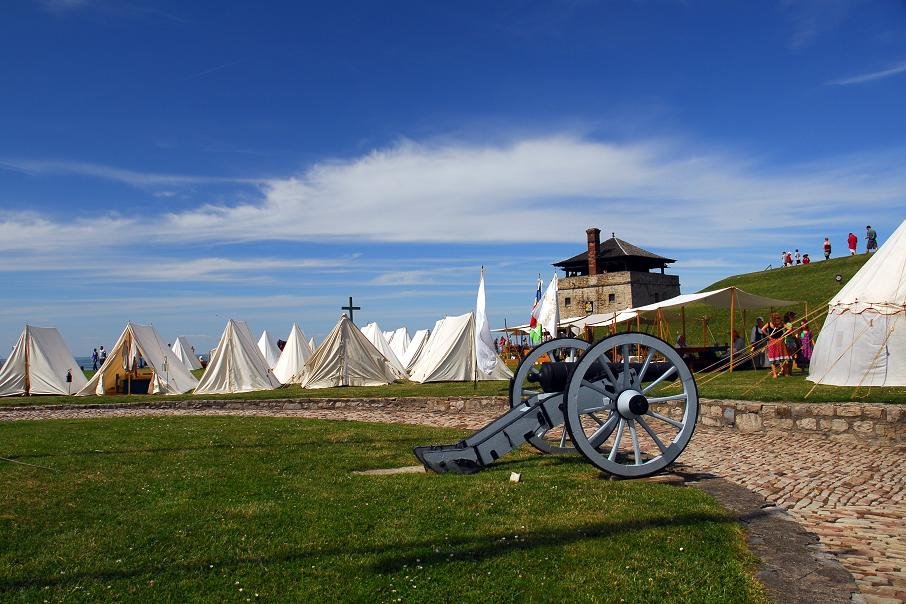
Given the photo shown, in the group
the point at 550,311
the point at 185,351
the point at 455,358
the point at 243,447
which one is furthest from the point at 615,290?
the point at 243,447

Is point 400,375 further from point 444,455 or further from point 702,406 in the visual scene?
point 444,455

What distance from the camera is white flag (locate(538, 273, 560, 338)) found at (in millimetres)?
17797

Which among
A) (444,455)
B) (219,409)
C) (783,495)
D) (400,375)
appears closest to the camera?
(783,495)

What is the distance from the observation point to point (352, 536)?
15.2ft

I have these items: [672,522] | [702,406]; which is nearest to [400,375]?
[702,406]

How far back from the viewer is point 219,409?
56.1ft

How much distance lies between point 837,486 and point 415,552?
445 centimetres

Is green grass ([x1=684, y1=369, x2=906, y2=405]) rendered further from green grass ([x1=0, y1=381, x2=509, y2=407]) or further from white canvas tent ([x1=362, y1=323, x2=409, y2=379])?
white canvas tent ([x1=362, y1=323, x2=409, y2=379])

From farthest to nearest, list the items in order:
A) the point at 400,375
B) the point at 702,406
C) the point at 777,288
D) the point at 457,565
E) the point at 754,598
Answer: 1. the point at 777,288
2. the point at 400,375
3. the point at 702,406
4. the point at 457,565
5. the point at 754,598

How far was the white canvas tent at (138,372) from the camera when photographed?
73.6 ft

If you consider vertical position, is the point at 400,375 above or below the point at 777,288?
below

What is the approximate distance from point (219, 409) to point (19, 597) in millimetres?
13954

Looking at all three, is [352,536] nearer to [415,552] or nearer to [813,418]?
[415,552]

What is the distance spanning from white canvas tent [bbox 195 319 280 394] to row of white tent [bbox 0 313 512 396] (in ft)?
0.10
